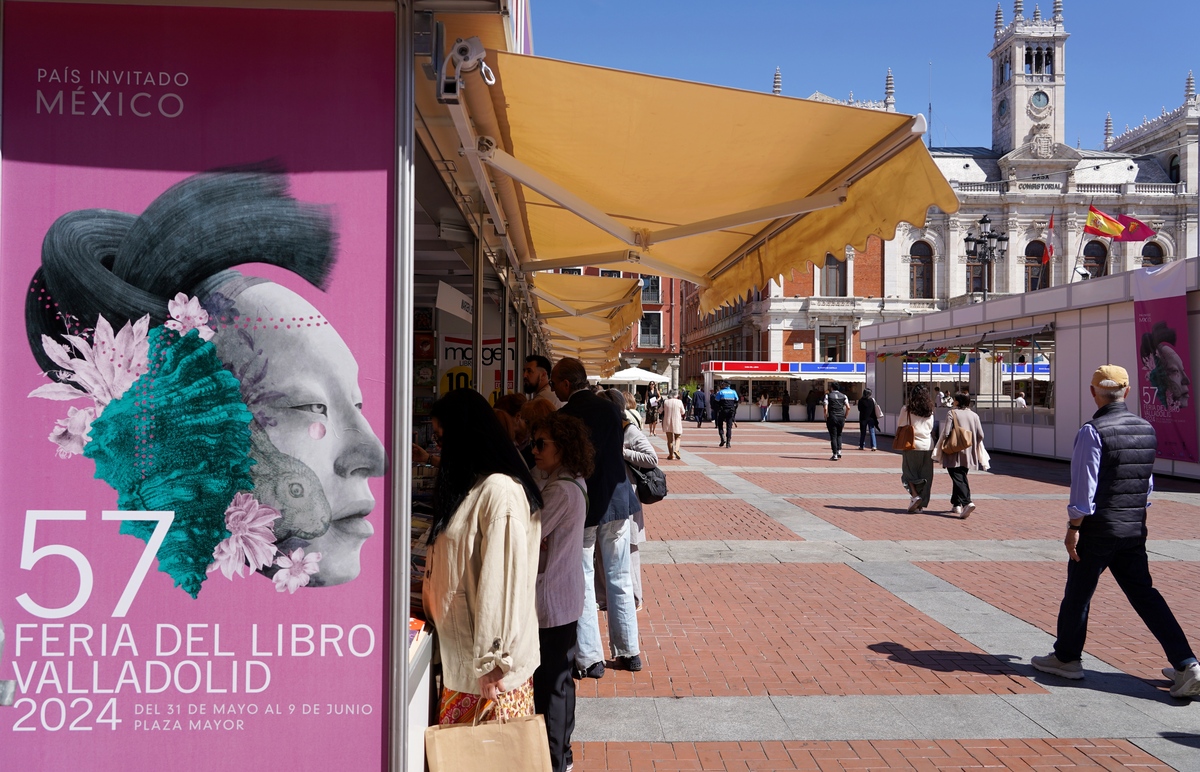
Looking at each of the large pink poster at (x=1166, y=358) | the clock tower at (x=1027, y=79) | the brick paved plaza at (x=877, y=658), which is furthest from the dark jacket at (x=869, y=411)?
the clock tower at (x=1027, y=79)

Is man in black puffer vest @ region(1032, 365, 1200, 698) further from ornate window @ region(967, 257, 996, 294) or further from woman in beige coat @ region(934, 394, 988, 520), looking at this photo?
ornate window @ region(967, 257, 996, 294)

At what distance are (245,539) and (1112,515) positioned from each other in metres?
4.59

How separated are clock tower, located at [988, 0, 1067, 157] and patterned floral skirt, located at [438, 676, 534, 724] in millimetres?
74295

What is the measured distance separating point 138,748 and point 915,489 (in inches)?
431

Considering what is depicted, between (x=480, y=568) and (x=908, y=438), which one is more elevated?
(x=480, y=568)

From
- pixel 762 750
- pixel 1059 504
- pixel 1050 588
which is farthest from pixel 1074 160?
pixel 762 750

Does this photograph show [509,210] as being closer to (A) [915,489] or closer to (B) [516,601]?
(B) [516,601]

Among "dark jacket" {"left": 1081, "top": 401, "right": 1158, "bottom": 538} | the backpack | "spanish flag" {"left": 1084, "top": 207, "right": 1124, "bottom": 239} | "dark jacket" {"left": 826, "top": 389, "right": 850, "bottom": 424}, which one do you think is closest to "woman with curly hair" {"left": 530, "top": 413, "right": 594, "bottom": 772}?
"dark jacket" {"left": 1081, "top": 401, "right": 1158, "bottom": 538}

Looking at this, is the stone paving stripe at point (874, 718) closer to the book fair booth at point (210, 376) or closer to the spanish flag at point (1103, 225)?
the book fair booth at point (210, 376)

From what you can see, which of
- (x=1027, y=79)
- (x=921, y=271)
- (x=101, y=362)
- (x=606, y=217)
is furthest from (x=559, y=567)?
(x=1027, y=79)

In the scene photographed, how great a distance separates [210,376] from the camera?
2.57 metres

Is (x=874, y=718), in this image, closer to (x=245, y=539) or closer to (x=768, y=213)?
(x=768, y=213)

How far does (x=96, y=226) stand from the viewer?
2564mm

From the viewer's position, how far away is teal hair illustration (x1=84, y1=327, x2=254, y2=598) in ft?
8.41
